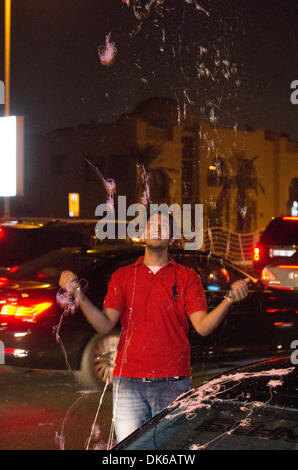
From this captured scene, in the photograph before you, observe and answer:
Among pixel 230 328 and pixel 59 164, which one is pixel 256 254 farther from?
pixel 59 164

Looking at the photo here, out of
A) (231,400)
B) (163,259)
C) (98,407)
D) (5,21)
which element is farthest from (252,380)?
(5,21)

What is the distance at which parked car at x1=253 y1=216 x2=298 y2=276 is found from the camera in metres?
12.6

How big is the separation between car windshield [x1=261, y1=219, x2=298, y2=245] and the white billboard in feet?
26.3

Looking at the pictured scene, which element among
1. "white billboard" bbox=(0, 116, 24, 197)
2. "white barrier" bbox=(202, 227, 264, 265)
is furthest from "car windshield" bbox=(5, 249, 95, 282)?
"white barrier" bbox=(202, 227, 264, 265)

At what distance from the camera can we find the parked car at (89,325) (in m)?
7.29

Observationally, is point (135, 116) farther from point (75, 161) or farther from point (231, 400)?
point (231, 400)

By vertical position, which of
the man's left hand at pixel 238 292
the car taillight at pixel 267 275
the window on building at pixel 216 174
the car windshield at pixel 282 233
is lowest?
the car taillight at pixel 267 275

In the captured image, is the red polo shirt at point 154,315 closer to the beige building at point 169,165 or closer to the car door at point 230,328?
the car door at point 230,328

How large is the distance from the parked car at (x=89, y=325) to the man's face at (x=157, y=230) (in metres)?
3.47

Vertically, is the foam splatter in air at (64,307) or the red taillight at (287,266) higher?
the red taillight at (287,266)

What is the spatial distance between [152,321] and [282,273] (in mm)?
8490

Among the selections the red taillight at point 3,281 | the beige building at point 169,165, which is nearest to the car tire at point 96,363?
the red taillight at point 3,281

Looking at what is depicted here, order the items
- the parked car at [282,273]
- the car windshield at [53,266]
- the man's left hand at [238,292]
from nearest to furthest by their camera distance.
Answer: the man's left hand at [238,292]
the car windshield at [53,266]
the parked car at [282,273]

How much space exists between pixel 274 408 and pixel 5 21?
61.7ft
